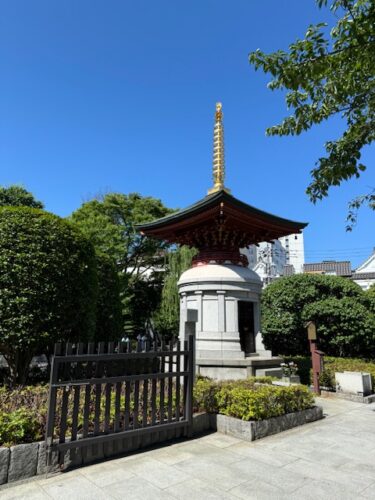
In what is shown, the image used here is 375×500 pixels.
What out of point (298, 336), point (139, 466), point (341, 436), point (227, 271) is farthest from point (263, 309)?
point (139, 466)

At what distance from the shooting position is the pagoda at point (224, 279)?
10.2 metres

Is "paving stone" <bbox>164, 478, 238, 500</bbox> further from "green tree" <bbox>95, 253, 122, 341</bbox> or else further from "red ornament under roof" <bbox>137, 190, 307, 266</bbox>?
"green tree" <bbox>95, 253, 122, 341</bbox>

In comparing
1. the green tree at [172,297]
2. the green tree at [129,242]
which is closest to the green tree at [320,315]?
the green tree at [172,297]

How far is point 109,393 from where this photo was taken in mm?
4492

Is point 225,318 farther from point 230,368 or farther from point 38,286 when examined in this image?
point 38,286

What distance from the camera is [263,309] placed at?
17.1 m

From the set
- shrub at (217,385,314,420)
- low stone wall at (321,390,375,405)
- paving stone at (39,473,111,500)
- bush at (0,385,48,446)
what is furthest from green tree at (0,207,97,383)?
low stone wall at (321,390,375,405)

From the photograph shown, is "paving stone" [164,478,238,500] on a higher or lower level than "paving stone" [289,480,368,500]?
higher

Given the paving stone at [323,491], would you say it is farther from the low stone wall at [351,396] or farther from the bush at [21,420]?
the low stone wall at [351,396]

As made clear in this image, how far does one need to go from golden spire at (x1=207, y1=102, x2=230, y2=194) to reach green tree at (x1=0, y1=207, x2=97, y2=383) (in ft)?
21.0

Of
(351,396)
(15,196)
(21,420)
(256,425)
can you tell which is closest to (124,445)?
(21,420)

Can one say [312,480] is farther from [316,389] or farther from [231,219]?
[231,219]

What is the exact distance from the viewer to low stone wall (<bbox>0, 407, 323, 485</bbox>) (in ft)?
12.8

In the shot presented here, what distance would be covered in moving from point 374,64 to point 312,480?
18.3ft
